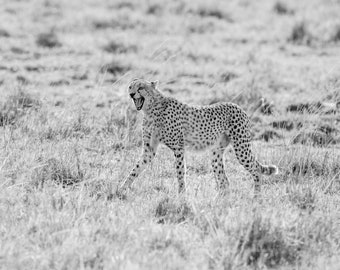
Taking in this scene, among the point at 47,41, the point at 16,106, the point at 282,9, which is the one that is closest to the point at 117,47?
the point at 47,41

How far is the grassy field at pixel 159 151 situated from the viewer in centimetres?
390

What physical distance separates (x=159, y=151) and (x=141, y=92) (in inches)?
→ 41.4

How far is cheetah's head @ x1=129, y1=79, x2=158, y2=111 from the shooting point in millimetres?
5051

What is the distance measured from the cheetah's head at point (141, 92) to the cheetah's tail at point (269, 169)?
918mm

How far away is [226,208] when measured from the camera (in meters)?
4.32

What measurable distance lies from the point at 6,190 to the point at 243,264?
1.57 m

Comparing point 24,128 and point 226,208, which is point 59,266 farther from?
point 24,128

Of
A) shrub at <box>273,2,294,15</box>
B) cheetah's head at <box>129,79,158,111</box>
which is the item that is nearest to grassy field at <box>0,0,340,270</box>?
cheetah's head at <box>129,79,158,111</box>

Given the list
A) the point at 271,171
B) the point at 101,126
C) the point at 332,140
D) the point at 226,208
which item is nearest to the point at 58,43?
the point at 101,126

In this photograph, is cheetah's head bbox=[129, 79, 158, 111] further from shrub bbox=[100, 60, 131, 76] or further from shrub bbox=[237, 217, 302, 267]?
shrub bbox=[100, 60, 131, 76]

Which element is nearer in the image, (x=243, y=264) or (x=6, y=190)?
(x=243, y=264)

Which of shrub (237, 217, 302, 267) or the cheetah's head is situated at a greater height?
the cheetah's head

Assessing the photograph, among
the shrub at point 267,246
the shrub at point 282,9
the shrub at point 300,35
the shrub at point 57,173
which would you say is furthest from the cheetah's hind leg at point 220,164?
the shrub at point 282,9

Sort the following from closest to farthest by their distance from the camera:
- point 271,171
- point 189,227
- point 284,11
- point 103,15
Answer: point 189,227 < point 271,171 < point 103,15 < point 284,11
